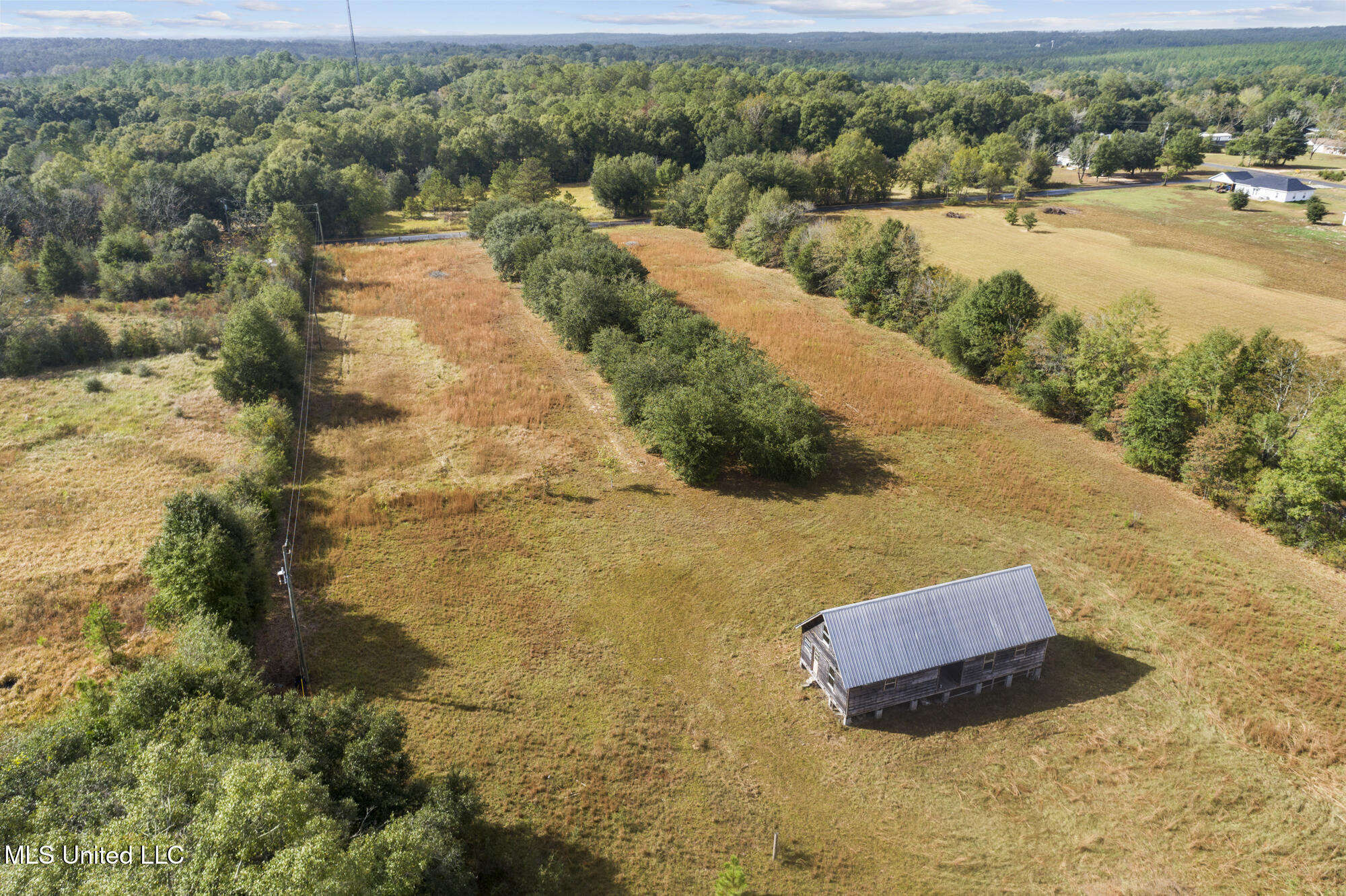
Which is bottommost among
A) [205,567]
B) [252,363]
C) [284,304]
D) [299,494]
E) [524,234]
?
[299,494]

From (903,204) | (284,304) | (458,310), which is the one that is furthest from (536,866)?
(903,204)

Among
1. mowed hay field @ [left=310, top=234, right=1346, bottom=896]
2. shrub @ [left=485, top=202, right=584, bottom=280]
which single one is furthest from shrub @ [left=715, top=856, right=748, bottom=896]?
shrub @ [left=485, top=202, right=584, bottom=280]

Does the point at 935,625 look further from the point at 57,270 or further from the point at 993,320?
the point at 57,270

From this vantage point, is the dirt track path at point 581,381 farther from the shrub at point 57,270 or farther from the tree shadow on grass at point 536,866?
the shrub at point 57,270

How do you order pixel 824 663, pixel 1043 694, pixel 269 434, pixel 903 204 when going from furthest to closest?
pixel 903 204 → pixel 269 434 → pixel 1043 694 → pixel 824 663

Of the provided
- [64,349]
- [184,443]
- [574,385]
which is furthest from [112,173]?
[574,385]

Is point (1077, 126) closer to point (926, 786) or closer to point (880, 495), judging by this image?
point (880, 495)

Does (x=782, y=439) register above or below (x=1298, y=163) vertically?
below

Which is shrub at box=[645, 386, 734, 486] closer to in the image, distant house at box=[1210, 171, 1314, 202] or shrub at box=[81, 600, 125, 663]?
shrub at box=[81, 600, 125, 663]

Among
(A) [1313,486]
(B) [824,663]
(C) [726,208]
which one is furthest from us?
(C) [726,208]
